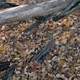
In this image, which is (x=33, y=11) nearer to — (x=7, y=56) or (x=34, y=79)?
(x=7, y=56)

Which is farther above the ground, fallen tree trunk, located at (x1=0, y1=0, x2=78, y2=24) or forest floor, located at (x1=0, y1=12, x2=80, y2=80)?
fallen tree trunk, located at (x1=0, y1=0, x2=78, y2=24)

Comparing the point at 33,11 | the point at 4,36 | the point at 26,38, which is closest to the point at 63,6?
the point at 33,11

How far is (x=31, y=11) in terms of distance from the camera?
593 centimetres

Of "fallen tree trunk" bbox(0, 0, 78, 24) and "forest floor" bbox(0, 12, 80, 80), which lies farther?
"fallen tree trunk" bbox(0, 0, 78, 24)

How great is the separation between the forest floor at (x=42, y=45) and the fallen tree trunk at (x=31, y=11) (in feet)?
1.44

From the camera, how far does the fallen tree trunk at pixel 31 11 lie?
577 centimetres

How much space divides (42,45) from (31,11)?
2.77ft

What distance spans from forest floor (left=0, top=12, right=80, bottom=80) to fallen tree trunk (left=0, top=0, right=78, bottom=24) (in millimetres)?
440

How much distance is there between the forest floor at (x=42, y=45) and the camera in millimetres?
5324

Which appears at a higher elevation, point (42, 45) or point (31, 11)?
point (31, 11)

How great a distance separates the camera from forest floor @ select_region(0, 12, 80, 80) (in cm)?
532

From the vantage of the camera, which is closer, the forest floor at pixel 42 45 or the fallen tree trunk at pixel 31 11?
the forest floor at pixel 42 45

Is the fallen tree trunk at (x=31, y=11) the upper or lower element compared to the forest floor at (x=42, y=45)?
upper

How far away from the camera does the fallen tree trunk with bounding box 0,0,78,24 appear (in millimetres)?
5773
